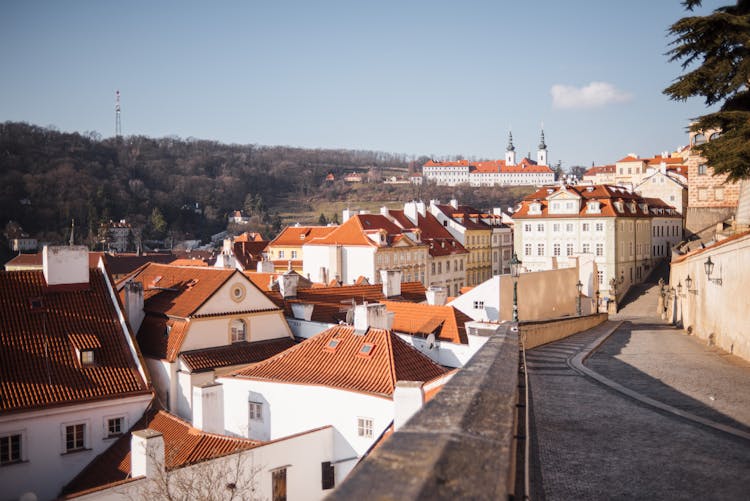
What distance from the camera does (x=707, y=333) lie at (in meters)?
21.7

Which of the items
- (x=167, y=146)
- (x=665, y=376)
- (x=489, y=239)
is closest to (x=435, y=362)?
(x=665, y=376)

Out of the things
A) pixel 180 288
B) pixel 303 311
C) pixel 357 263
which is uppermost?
pixel 357 263

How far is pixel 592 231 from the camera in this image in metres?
51.4

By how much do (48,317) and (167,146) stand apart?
156m

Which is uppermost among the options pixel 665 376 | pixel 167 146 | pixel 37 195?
pixel 167 146

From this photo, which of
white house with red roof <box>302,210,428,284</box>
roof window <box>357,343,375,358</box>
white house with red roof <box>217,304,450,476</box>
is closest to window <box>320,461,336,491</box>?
white house with red roof <box>217,304,450,476</box>

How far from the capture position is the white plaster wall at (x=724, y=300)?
16453 mm

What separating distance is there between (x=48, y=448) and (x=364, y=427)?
849 centimetres

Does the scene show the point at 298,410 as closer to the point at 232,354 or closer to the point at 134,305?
the point at 232,354

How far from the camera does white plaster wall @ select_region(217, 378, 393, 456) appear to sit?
1572cm

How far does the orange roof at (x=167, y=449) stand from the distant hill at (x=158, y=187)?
86.5 metres

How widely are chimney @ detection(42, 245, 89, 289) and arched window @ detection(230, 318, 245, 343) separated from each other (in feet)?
16.7

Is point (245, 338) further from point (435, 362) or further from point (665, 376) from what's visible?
point (665, 376)

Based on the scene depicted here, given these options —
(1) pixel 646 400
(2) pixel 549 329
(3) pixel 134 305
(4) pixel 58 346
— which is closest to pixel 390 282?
(2) pixel 549 329
